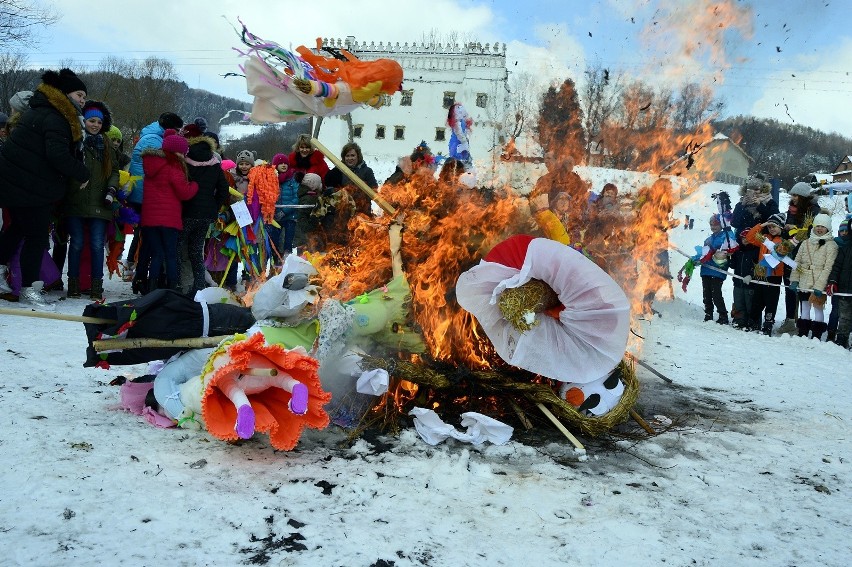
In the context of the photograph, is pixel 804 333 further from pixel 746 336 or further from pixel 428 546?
pixel 428 546

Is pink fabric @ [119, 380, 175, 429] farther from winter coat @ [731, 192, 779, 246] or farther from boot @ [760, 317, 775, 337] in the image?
winter coat @ [731, 192, 779, 246]

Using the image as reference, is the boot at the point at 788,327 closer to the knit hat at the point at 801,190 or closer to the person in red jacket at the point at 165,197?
the knit hat at the point at 801,190

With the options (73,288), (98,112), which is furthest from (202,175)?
(73,288)

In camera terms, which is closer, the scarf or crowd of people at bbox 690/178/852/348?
the scarf

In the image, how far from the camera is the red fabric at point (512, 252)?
4129 millimetres

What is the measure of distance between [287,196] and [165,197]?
6.62ft

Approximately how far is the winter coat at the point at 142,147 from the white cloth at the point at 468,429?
16.6 feet

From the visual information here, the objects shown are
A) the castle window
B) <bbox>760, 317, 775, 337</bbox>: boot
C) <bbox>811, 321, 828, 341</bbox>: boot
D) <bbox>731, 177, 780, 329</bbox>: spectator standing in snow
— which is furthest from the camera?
the castle window

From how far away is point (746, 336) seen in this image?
8914 mm

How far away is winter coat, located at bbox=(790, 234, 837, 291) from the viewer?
29.7ft

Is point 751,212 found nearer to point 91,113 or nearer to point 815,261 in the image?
point 815,261

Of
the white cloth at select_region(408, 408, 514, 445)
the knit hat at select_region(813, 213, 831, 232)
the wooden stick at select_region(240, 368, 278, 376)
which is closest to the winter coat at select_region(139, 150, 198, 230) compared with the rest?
the wooden stick at select_region(240, 368, 278, 376)

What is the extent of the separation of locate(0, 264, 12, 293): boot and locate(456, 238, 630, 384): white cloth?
17.9 ft

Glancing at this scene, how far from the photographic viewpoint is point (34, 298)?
665 cm
